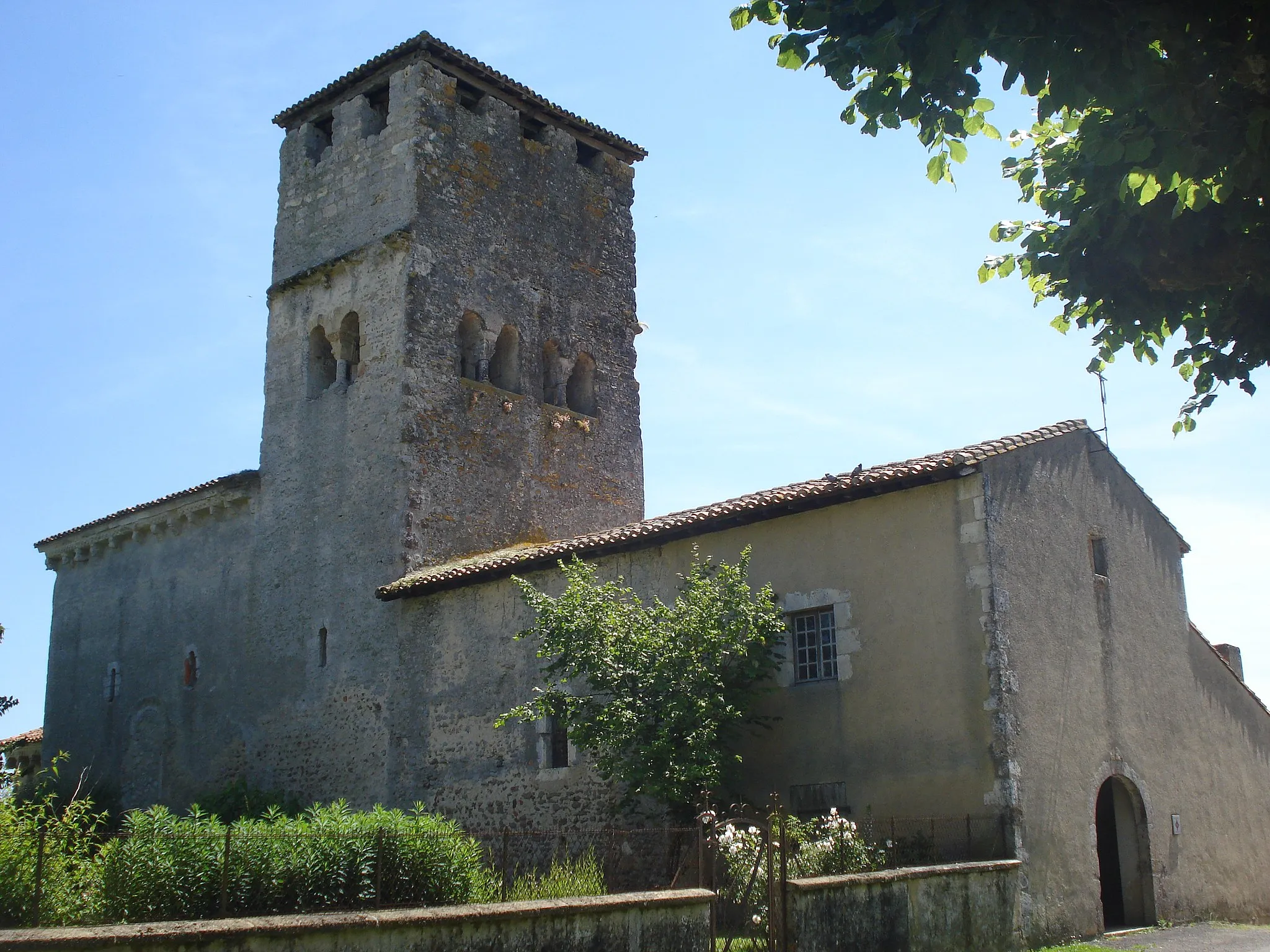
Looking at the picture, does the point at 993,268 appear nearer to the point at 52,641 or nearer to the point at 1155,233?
the point at 1155,233

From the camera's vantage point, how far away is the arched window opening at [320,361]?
24172mm

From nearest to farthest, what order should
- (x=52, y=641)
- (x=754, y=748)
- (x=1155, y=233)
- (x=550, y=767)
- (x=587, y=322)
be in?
(x=1155, y=233)
(x=754, y=748)
(x=550, y=767)
(x=587, y=322)
(x=52, y=641)

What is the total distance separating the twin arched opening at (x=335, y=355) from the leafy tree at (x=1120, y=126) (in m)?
15.8

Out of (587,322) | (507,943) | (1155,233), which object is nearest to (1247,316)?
(1155,233)

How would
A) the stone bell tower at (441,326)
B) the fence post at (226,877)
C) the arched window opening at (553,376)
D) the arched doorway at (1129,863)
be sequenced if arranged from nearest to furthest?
the fence post at (226,877) < the arched doorway at (1129,863) < the stone bell tower at (441,326) < the arched window opening at (553,376)

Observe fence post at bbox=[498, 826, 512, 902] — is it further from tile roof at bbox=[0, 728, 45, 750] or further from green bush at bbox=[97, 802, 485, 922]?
tile roof at bbox=[0, 728, 45, 750]

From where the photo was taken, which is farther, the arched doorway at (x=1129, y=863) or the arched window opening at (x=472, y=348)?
the arched window opening at (x=472, y=348)

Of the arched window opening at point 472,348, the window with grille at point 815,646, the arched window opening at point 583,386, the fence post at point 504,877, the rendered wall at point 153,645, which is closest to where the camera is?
the fence post at point 504,877

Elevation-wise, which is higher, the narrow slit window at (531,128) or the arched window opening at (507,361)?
the narrow slit window at (531,128)

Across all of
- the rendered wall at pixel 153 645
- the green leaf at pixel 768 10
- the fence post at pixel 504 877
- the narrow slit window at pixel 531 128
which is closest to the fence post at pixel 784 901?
the fence post at pixel 504 877

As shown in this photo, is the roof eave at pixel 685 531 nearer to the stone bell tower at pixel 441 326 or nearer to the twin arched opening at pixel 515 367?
the stone bell tower at pixel 441 326

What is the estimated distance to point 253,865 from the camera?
32.1ft

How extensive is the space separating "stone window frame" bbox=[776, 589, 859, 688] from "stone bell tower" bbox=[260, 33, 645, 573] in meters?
7.65

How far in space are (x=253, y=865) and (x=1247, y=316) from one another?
837cm
